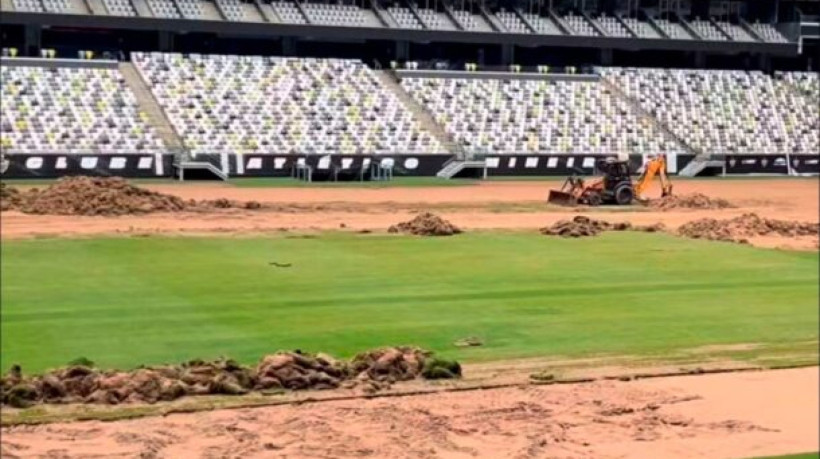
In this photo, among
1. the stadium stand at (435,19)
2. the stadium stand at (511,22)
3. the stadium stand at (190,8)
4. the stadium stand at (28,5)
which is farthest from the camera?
the stadium stand at (511,22)

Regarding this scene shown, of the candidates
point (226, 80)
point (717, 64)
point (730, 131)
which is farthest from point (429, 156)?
point (717, 64)

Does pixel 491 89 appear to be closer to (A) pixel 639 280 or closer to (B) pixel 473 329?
(A) pixel 639 280

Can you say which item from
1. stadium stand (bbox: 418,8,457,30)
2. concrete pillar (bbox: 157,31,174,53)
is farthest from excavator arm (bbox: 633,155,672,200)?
concrete pillar (bbox: 157,31,174,53)

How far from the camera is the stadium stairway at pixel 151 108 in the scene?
1786 inches

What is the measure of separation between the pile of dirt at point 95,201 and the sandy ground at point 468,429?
1942 cm

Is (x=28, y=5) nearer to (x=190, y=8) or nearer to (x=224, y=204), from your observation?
(x=190, y=8)

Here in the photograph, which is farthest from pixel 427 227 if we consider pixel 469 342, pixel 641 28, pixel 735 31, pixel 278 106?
pixel 735 31

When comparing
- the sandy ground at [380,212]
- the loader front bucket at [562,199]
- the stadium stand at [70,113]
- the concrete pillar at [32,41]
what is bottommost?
the sandy ground at [380,212]

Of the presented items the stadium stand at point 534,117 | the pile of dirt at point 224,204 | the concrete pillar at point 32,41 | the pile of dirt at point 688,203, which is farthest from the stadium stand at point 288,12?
the pile of dirt at point 688,203

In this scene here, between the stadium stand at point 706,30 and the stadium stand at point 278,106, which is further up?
the stadium stand at point 706,30

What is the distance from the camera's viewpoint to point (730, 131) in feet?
191

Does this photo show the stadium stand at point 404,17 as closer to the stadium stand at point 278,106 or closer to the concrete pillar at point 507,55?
Result: the concrete pillar at point 507,55

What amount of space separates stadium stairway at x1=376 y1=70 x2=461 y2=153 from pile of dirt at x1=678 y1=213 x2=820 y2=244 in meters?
20.8

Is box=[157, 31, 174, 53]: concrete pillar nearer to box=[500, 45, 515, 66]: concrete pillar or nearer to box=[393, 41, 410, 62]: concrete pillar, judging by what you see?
box=[393, 41, 410, 62]: concrete pillar
